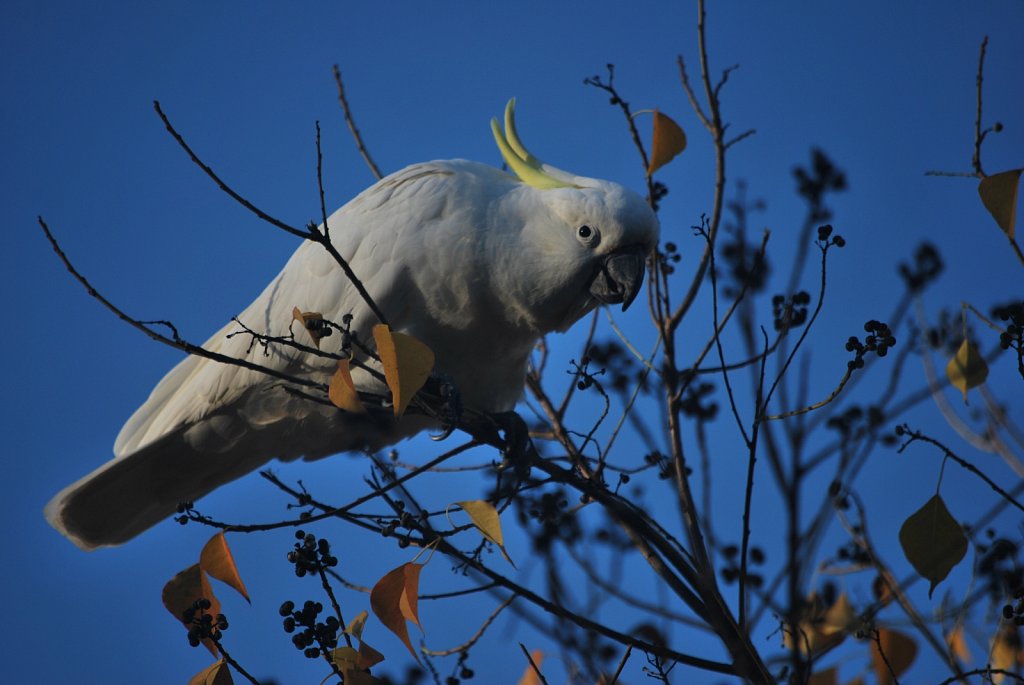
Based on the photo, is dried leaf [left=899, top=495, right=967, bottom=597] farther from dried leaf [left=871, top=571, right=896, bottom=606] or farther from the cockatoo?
the cockatoo

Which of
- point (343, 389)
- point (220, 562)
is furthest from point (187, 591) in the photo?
point (343, 389)

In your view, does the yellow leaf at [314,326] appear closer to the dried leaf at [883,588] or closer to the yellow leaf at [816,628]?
the yellow leaf at [816,628]

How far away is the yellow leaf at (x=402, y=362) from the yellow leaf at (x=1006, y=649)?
1471 millimetres

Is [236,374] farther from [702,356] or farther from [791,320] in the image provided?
[791,320]

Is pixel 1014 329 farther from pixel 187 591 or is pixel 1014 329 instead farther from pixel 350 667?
pixel 187 591

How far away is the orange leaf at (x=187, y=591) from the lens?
2010mm

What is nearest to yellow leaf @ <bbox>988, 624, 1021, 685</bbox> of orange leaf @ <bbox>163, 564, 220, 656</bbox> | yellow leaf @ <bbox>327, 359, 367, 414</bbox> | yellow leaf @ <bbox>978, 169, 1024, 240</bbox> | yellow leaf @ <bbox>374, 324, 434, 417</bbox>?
yellow leaf @ <bbox>978, 169, 1024, 240</bbox>

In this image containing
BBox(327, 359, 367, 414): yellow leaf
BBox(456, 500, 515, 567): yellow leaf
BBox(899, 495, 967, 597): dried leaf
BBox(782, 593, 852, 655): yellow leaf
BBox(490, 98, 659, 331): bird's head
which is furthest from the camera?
BBox(490, 98, 659, 331): bird's head

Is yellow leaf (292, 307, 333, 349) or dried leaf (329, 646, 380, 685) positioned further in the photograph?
yellow leaf (292, 307, 333, 349)

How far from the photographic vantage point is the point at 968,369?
2.04 m

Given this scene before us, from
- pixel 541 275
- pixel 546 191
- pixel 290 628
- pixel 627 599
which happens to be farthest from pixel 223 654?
pixel 546 191

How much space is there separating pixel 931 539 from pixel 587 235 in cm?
147

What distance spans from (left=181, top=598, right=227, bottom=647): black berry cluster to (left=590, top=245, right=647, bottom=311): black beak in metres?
1.55

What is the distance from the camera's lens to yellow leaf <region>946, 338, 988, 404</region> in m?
2.03
